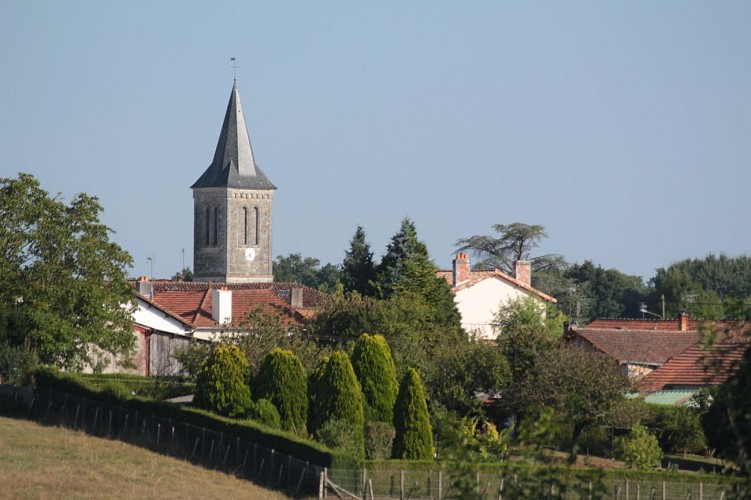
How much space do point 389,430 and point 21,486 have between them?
1147 centimetres

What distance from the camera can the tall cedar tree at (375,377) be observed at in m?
39.5

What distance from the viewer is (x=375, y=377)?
3991 centimetres

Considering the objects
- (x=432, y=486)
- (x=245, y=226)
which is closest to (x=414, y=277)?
(x=432, y=486)

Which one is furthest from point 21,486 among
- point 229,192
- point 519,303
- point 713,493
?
point 229,192

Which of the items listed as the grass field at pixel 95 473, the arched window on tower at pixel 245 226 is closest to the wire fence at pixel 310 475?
the grass field at pixel 95 473

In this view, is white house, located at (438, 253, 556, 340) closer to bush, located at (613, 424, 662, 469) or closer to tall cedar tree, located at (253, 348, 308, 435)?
tall cedar tree, located at (253, 348, 308, 435)

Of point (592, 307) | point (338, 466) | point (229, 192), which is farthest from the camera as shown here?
point (592, 307)

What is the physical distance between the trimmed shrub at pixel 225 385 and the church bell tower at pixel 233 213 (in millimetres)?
77559

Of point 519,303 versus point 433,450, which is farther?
point 519,303

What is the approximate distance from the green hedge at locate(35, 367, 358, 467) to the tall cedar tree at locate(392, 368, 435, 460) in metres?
2.96

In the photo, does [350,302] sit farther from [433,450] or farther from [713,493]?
[713,493]

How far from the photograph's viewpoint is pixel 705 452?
43.1m

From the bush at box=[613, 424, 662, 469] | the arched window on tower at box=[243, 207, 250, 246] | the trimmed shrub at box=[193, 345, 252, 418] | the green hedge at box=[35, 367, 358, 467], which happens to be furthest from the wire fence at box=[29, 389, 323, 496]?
the arched window on tower at box=[243, 207, 250, 246]

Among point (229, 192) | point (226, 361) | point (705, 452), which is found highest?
point (229, 192)
